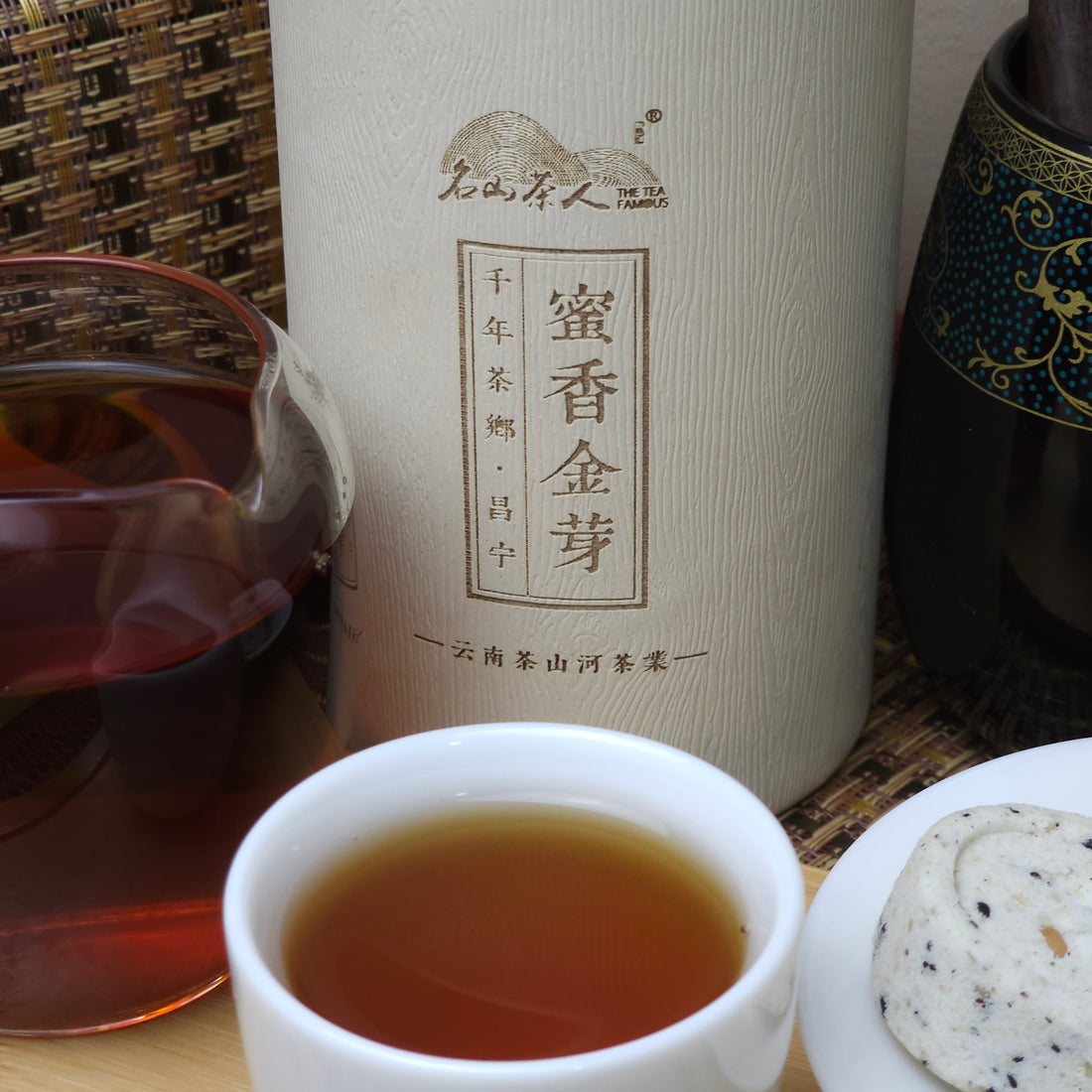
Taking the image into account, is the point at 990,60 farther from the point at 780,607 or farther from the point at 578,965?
the point at 578,965

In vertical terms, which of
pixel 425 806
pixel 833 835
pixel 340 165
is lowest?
pixel 833 835

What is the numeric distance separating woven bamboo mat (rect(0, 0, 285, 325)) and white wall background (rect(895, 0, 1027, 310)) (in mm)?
257

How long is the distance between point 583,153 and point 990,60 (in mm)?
149

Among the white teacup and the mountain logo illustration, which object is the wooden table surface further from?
the mountain logo illustration

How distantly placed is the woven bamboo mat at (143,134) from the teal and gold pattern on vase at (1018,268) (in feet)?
0.91

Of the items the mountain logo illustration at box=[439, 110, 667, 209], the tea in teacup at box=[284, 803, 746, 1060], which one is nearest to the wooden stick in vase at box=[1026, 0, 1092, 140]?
the mountain logo illustration at box=[439, 110, 667, 209]

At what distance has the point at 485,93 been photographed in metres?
0.38

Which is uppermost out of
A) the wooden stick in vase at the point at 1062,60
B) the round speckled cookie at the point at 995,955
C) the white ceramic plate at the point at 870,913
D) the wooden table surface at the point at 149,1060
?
the wooden stick in vase at the point at 1062,60

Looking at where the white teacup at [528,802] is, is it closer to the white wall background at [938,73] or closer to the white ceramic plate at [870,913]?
the white ceramic plate at [870,913]

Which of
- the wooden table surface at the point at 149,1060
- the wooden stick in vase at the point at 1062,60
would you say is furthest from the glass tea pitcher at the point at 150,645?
the wooden stick in vase at the point at 1062,60

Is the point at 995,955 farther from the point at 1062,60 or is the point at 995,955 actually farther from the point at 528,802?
the point at 1062,60

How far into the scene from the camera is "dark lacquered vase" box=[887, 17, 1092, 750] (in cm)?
42

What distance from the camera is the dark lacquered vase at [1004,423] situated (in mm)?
421

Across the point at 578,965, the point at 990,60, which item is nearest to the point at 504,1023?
the point at 578,965
